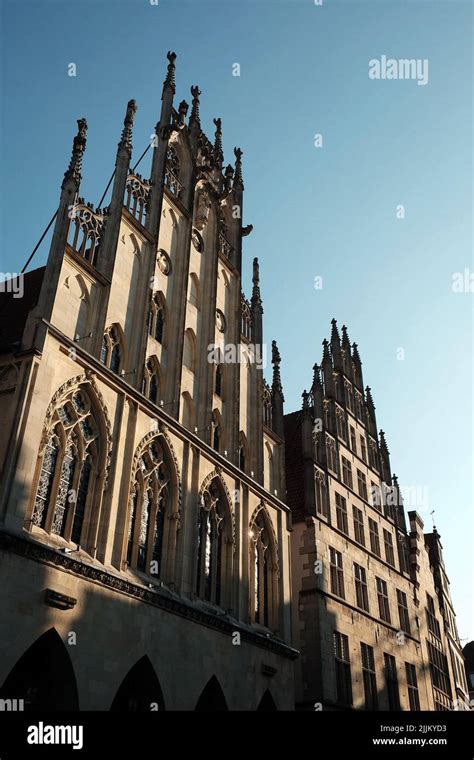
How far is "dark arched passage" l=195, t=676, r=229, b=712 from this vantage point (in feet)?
59.8

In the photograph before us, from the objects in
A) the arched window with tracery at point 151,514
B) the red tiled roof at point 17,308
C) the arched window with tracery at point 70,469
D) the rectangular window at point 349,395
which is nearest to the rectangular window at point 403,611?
the rectangular window at point 349,395

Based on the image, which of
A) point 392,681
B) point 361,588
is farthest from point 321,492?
point 392,681

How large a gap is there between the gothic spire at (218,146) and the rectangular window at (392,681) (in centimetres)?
2242

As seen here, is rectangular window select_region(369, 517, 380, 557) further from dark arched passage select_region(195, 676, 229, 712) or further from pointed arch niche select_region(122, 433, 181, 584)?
pointed arch niche select_region(122, 433, 181, 584)

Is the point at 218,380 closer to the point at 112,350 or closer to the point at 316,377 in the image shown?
the point at 112,350

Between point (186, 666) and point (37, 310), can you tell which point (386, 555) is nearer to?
point (186, 666)

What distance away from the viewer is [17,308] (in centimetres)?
2080

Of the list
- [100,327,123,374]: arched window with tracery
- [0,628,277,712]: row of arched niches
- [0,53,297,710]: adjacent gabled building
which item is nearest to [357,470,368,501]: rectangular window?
[0,53,297,710]: adjacent gabled building

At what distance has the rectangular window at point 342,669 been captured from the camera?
2509cm

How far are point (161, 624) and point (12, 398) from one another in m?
6.54

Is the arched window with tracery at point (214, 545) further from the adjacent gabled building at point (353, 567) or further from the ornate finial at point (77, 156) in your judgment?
the ornate finial at point (77, 156)

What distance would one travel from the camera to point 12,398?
14.6 meters

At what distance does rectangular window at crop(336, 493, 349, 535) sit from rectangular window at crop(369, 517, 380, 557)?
10.7ft

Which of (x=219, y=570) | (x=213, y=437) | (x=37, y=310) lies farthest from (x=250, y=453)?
(x=37, y=310)
